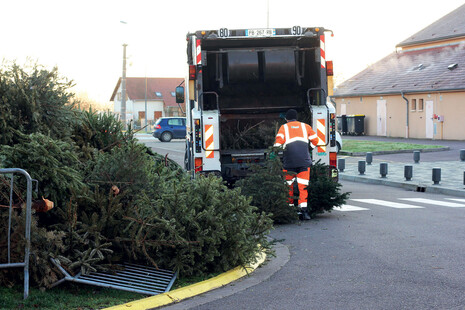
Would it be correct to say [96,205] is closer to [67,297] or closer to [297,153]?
[67,297]

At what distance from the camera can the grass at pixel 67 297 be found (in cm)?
522

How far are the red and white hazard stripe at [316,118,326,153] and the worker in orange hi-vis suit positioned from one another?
136 cm

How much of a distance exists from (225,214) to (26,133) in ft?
6.91

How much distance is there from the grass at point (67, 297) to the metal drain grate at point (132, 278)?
72mm

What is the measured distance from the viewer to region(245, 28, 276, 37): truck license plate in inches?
486

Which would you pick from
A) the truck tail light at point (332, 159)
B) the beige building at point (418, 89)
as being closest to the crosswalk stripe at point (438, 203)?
the truck tail light at point (332, 159)

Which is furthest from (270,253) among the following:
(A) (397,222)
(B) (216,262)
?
(A) (397,222)

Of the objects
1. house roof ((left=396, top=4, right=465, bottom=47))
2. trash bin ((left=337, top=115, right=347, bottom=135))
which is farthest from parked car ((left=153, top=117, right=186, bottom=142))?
house roof ((left=396, top=4, right=465, bottom=47))

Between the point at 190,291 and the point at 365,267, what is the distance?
1.97 meters

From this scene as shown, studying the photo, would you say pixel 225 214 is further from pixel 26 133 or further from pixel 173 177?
pixel 26 133

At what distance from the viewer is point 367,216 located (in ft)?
36.8

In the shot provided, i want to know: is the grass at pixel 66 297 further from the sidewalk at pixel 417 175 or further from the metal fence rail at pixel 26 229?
the sidewalk at pixel 417 175

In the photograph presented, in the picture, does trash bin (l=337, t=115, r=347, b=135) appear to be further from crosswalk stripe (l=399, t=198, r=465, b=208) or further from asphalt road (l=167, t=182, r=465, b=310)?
asphalt road (l=167, t=182, r=465, b=310)

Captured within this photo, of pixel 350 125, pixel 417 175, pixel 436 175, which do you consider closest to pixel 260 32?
pixel 436 175
